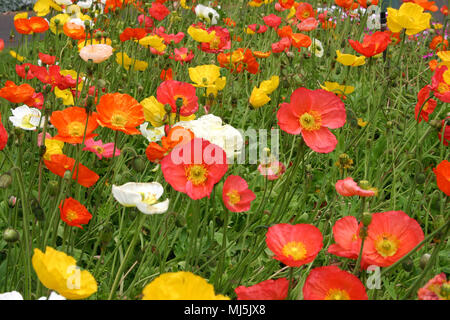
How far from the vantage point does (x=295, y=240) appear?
39.6 inches

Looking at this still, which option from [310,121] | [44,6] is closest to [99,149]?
[310,121]

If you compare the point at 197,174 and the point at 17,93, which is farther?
the point at 17,93

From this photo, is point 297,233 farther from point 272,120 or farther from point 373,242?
point 272,120

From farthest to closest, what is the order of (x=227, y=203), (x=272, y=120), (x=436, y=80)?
(x=272, y=120)
(x=436, y=80)
(x=227, y=203)

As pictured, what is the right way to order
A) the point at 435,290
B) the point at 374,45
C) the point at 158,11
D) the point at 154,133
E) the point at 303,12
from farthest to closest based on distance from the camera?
the point at 303,12 < the point at 158,11 < the point at 374,45 < the point at 154,133 < the point at 435,290

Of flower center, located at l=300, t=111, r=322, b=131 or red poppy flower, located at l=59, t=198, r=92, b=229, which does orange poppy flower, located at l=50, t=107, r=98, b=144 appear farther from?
flower center, located at l=300, t=111, r=322, b=131

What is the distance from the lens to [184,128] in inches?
43.0

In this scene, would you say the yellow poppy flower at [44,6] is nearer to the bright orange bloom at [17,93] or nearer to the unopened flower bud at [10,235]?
the bright orange bloom at [17,93]

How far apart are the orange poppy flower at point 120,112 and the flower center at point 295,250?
18.8 inches

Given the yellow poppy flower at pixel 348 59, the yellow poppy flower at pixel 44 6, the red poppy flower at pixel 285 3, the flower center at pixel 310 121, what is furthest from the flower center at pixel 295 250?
the red poppy flower at pixel 285 3

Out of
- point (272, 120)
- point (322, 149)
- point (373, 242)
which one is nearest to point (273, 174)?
point (322, 149)

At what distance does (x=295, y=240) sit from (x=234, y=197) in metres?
0.18

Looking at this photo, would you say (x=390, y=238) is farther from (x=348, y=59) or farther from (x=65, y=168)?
(x=348, y=59)
